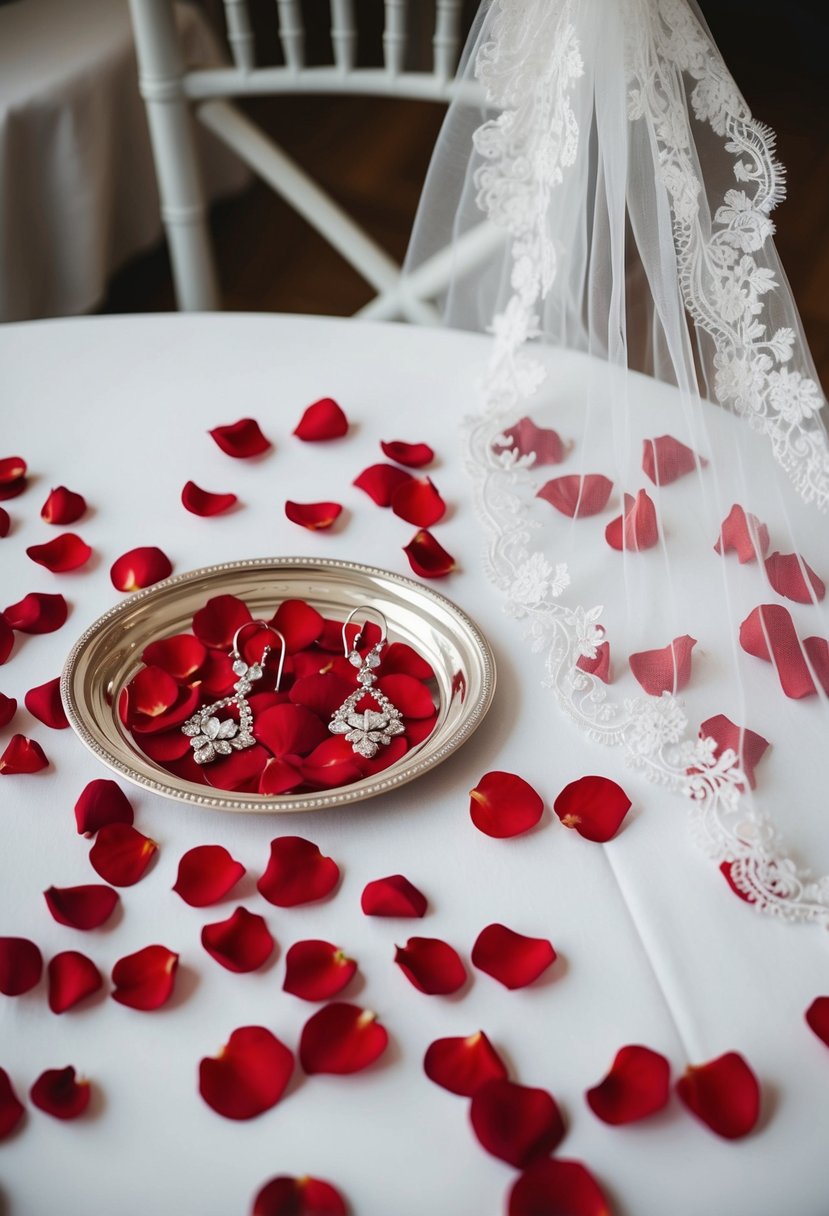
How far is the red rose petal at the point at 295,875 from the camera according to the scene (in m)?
0.71

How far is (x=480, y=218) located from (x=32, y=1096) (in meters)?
0.91

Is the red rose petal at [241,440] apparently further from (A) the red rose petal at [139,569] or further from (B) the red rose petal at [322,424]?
(A) the red rose petal at [139,569]

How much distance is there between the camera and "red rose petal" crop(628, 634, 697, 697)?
33.9 inches

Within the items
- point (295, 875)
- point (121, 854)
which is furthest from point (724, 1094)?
point (121, 854)

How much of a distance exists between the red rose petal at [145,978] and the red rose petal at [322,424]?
582mm

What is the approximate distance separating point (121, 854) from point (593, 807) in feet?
1.03

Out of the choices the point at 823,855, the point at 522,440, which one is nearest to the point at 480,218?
the point at 522,440

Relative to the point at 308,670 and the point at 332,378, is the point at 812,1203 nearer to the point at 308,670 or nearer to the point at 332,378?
the point at 308,670

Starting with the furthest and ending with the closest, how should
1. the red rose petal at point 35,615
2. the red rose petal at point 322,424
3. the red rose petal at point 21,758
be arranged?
1. the red rose petal at point 322,424
2. the red rose petal at point 35,615
3. the red rose petal at point 21,758

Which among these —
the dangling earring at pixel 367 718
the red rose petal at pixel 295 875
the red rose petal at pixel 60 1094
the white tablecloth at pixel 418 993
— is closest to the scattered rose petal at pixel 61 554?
the white tablecloth at pixel 418 993

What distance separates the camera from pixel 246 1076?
2.03 ft

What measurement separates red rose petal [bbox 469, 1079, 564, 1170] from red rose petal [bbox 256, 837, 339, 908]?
16 cm

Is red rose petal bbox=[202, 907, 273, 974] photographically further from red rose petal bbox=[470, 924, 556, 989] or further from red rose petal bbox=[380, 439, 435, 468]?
red rose petal bbox=[380, 439, 435, 468]

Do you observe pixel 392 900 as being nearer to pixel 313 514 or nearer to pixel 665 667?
pixel 665 667
